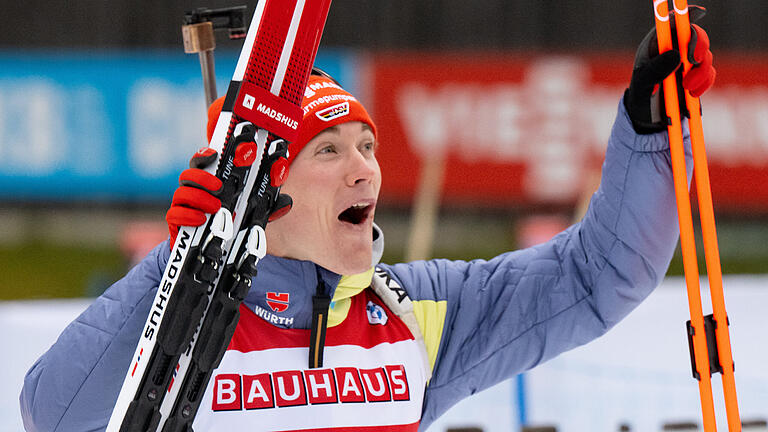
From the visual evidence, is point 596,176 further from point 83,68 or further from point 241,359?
point 241,359

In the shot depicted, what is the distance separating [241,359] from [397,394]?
0.98ft

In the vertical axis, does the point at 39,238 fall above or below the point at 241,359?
above

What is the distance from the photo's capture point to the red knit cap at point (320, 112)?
1690 mm

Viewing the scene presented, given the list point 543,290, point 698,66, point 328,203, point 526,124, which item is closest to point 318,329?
point 328,203

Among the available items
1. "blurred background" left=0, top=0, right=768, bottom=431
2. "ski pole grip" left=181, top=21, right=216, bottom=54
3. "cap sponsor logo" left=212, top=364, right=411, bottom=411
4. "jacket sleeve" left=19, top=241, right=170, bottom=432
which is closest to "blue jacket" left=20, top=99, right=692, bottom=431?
"jacket sleeve" left=19, top=241, right=170, bottom=432

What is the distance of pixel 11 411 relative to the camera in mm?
3051

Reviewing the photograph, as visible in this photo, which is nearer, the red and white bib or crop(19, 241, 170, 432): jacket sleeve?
crop(19, 241, 170, 432): jacket sleeve

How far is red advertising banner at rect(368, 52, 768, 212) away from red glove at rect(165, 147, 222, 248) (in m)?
6.59

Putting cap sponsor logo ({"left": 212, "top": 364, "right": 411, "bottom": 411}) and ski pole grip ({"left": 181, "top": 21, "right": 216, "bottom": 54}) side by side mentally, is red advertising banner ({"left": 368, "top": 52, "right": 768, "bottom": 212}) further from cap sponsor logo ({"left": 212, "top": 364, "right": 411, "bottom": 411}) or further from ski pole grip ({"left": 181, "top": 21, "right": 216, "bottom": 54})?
cap sponsor logo ({"left": 212, "top": 364, "right": 411, "bottom": 411})

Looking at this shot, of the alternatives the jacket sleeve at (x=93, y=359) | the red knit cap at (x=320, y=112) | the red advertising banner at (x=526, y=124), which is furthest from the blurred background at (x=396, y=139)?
the jacket sleeve at (x=93, y=359)

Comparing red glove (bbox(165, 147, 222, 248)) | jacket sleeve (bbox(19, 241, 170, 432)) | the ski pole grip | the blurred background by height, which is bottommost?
jacket sleeve (bbox(19, 241, 170, 432))

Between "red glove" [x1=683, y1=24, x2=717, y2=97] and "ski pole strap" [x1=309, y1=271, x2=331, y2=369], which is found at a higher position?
"red glove" [x1=683, y1=24, x2=717, y2=97]

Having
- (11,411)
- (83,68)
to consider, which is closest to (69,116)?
(83,68)

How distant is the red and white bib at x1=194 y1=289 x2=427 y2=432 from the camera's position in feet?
5.39
